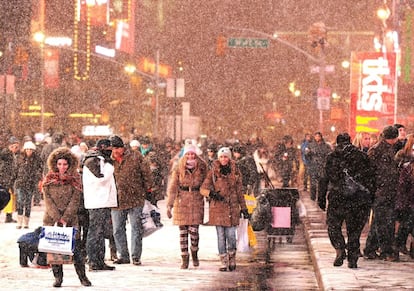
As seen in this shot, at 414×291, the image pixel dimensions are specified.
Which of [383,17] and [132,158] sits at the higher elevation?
[383,17]

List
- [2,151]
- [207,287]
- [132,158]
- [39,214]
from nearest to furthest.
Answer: [207,287]
[132,158]
[2,151]
[39,214]

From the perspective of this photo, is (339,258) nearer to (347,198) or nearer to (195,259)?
A: (347,198)

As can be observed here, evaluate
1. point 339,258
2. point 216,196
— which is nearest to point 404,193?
point 339,258

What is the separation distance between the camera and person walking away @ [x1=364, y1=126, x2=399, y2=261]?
525 inches

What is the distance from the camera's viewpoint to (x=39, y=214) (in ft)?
76.5

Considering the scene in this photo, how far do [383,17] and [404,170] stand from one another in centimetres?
2899

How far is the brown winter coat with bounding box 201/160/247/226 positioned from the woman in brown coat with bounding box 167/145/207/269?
0.47 ft

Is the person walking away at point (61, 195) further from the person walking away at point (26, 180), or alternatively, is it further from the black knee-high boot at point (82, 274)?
the person walking away at point (26, 180)

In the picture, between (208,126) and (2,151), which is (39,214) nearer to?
(2,151)

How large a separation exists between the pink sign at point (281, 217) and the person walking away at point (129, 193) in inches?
94.0

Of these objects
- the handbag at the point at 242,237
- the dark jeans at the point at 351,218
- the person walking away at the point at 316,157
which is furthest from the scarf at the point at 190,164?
the person walking away at the point at 316,157

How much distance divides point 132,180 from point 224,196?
51.0 inches

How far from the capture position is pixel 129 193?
1391 cm

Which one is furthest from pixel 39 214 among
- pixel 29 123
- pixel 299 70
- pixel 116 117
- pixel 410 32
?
pixel 299 70
